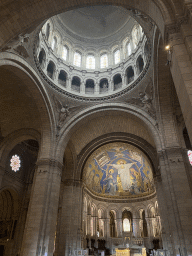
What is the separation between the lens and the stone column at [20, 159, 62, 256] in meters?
12.3

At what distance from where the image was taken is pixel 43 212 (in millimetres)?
13188

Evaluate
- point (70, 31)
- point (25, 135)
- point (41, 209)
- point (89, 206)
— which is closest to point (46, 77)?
point (25, 135)

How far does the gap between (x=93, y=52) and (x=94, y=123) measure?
8.75 m

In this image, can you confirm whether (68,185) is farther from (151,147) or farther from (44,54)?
(44,54)

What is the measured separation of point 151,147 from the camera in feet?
66.6

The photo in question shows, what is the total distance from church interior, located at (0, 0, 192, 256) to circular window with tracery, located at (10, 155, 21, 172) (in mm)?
127

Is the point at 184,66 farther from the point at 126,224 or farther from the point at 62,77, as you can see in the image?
the point at 126,224

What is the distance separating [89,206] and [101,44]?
20479mm

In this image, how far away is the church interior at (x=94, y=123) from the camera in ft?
29.2

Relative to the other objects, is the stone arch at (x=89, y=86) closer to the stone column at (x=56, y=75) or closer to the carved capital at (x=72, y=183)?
the stone column at (x=56, y=75)

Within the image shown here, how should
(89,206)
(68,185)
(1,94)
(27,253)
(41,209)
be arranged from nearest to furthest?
(27,253) < (41,209) < (1,94) < (68,185) < (89,206)

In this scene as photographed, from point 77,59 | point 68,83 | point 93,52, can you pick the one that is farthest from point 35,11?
point 93,52

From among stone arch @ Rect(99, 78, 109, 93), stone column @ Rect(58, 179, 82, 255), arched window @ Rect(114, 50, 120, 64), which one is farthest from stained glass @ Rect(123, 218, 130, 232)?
arched window @ Rect(114, 50, 120, 64)

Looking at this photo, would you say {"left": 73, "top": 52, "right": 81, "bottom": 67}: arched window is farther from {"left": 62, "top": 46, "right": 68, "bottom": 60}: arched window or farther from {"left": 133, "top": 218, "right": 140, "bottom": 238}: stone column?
{"left": 133, "top": 218, "right": 140, "bottom": 238}: stone column
